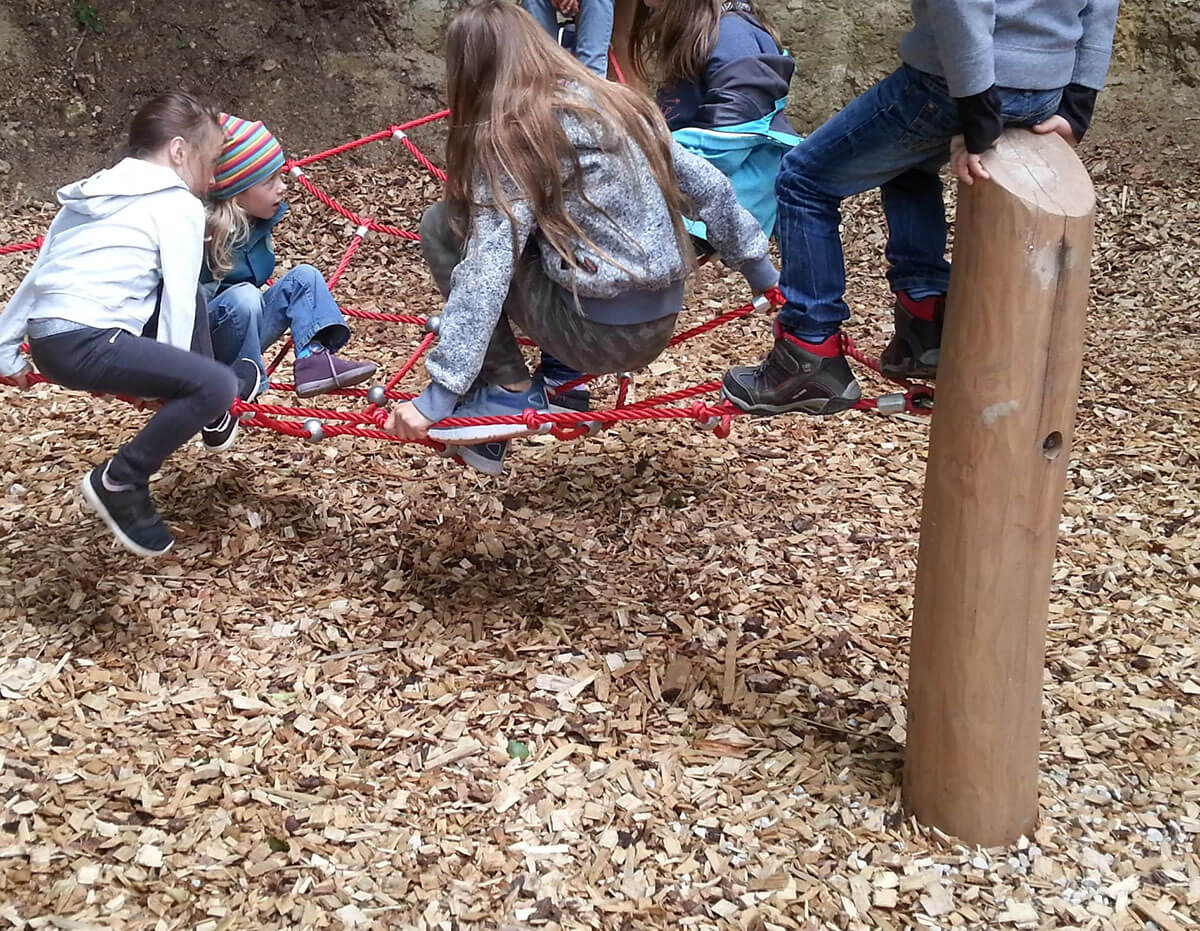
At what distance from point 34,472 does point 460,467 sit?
56.3 inches

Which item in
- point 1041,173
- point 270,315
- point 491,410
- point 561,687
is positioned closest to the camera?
point 1041,173

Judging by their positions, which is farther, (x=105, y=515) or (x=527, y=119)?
(x=105, y=515)

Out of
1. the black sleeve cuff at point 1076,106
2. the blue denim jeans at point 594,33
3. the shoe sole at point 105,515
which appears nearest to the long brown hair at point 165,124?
the shoe sole at point 105,515

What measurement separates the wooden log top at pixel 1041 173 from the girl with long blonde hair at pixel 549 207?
0.78 m

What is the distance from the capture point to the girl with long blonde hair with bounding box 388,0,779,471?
2.57 metres

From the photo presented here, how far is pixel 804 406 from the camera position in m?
2.80

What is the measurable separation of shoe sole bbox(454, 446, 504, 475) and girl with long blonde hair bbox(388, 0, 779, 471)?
271mm

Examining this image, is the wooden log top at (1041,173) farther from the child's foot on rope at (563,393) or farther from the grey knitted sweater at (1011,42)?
the child's foot on rope at (563,393)

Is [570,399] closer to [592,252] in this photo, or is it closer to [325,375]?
[325,375]

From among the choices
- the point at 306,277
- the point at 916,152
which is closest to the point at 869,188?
the point at 916,152

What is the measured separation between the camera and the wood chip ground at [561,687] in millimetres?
2359

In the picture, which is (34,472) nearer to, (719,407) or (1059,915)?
(719,407)

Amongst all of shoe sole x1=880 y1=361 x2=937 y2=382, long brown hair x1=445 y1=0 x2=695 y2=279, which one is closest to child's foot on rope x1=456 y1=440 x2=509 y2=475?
long brown hair x1=445 y1=0 x2=695 y2=279

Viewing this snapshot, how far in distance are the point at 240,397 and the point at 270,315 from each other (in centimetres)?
33
